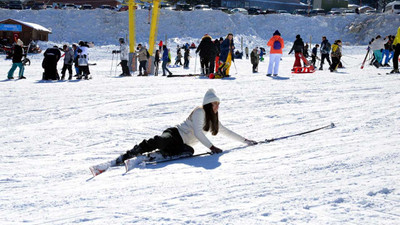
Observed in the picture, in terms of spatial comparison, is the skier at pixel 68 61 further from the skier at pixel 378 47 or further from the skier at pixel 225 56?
the skier at pixel 378 47

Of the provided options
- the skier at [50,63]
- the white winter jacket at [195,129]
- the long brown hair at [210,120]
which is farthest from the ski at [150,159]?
the skier at [50,63]

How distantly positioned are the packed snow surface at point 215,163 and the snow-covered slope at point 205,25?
3634cm

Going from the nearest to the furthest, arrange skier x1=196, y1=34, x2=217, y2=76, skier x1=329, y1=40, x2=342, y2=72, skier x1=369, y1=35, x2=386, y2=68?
skier x1=196, y1=34, x2=217, y2=76, skier x1=329, y1=40, x2=342, y2=72, skier x1=369, y1=35, x2=386, y2=68

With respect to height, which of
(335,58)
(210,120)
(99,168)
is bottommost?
(99,168)

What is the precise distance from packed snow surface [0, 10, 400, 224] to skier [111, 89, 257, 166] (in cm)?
19

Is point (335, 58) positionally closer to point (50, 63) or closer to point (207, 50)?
point (207, 50)

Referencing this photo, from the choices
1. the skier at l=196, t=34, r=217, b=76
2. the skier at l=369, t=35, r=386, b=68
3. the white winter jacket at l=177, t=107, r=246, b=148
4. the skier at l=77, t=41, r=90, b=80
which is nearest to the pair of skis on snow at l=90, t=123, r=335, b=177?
the white winter jacket at l=177, t=107, r=246, b=148

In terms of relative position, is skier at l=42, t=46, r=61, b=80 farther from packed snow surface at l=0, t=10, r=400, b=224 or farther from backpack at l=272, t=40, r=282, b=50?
backpack at l=272, t=40, r=282, b=50

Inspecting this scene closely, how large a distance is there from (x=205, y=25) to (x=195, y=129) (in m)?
44.4

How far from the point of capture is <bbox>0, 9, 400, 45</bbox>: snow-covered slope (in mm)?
45406

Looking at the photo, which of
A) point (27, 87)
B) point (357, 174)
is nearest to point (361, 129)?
point (357, 174)

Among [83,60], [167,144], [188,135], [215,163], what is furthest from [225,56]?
[215,163]

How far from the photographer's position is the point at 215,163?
15.6 ft

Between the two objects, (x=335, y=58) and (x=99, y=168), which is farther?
(x=335, y=58)
